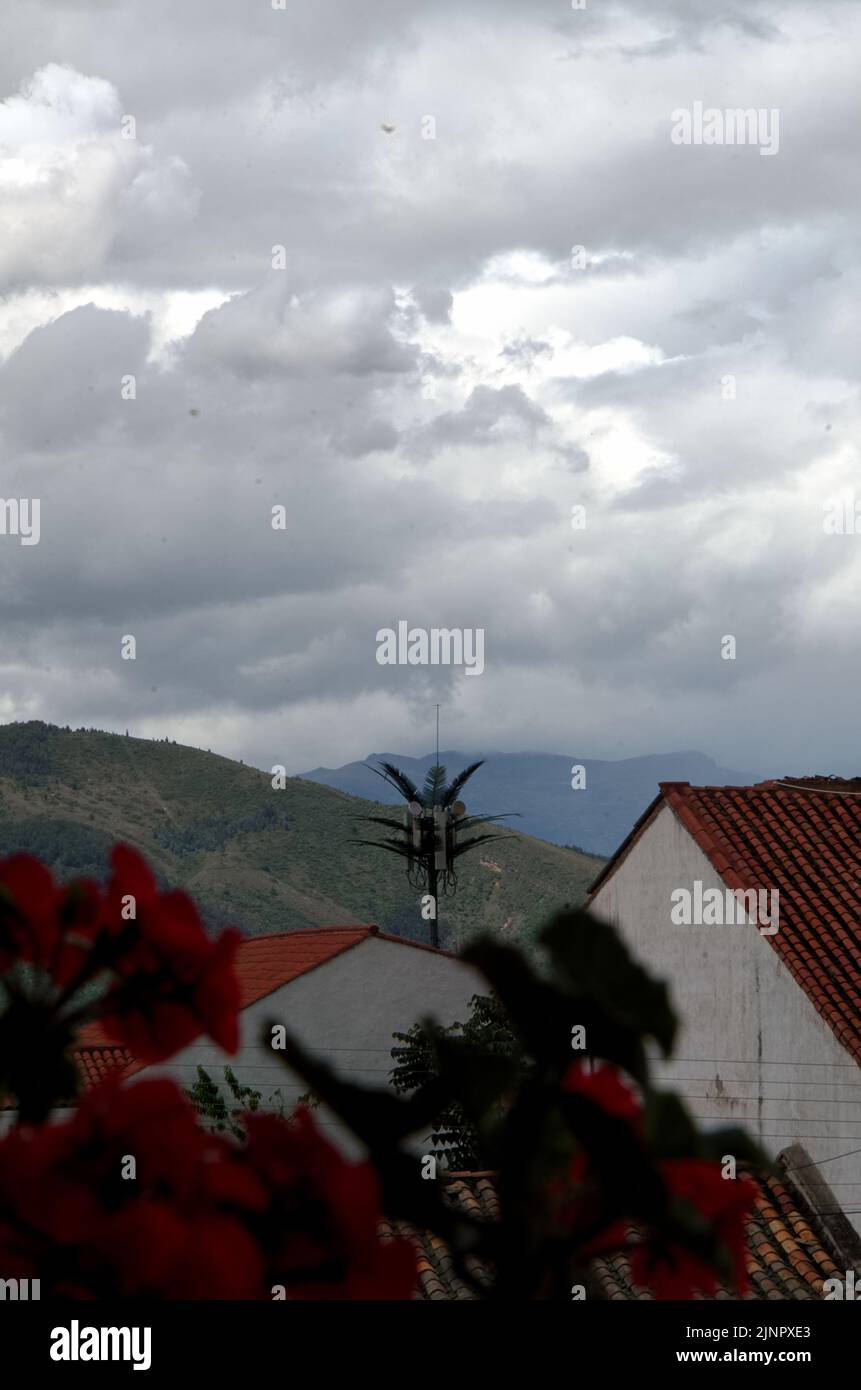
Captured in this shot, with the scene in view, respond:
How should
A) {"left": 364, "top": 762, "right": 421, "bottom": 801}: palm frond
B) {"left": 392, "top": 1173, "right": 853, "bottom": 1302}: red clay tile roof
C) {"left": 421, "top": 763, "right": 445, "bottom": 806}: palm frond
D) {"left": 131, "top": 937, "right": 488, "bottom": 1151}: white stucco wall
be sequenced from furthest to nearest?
{"left": 421, "top": 763, "right": 445, "bottom": 806}: palm frond < {"left": 364, "top": 762, "right": 421, "bottom": 801}: palm frond < {"left": 131, "top": 937, "right": 488, "bottom": 1151}: white stucco wall < {"left": 392, "top": 1173, "right": 853, "bottom": 1302}: red clay tile roof

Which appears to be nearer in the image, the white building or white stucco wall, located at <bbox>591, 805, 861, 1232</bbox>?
white stucco wall, located at <bbox>591, 805, 861, 1232</bbox>

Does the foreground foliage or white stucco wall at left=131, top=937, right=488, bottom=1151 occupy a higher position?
white stucco wall at left=131, top=937, right=488, bottom=1151

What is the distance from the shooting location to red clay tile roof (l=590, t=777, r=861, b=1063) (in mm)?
19812

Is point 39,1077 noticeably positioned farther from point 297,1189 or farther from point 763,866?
point 763,866

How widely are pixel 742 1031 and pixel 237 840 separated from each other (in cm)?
9637

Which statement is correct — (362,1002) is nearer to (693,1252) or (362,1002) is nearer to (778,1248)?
(778,1248)

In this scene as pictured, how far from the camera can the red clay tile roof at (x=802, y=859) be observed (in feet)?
65.0

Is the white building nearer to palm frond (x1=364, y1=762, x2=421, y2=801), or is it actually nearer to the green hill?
palm frond (x1=364, y1=762, x2=421, y2=801)

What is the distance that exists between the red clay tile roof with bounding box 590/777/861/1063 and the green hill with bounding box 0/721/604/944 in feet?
231

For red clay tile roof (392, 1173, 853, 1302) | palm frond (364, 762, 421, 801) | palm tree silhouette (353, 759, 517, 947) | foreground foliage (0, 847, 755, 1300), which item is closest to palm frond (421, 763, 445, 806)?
palm tree silhouette (353, 759, 517, 947)
